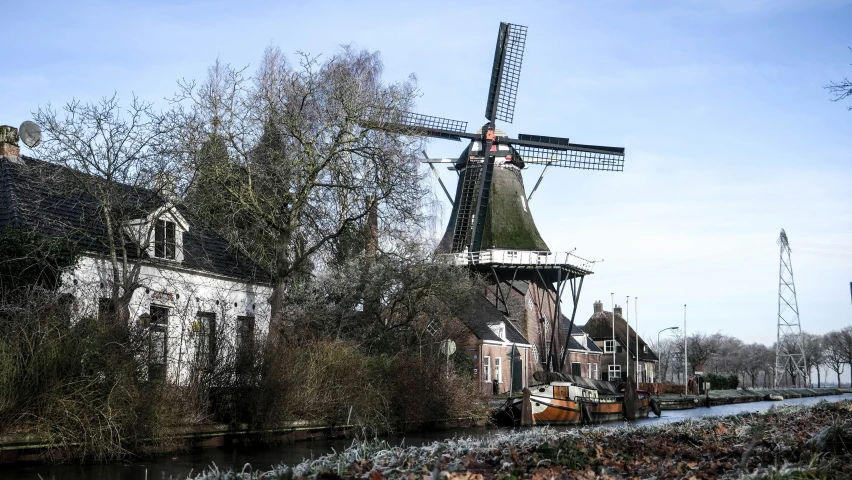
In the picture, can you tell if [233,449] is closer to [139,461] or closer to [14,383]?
[139,461]

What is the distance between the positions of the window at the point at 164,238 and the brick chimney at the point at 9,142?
4.27m

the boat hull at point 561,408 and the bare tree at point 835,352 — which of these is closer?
the boat hull at point 561,408

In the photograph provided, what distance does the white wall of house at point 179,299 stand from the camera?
17250 mm

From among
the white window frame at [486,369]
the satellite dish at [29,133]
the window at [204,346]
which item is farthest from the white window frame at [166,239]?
the white window frame at [486,369]

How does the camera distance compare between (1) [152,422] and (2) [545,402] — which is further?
(2) [545,402]

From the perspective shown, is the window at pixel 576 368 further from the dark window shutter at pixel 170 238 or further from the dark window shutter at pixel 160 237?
the dark window shutter at pixel 160 237

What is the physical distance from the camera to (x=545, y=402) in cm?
2952

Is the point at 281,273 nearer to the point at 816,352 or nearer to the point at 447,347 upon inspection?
the point at 447,347

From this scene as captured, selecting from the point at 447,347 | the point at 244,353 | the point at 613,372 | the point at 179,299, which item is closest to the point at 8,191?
the point at 179,299

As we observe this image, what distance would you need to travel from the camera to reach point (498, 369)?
44.6 metres

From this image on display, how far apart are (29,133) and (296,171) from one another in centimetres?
741

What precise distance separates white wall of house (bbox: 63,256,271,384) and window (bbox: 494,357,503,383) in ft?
61.7

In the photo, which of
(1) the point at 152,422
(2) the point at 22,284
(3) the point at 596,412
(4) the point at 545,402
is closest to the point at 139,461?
(1) the point at 152,422

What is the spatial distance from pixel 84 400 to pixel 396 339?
14.0 meters
